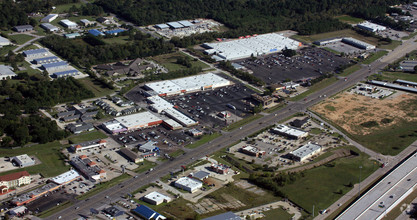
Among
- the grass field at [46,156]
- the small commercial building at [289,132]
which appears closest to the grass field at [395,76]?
the small commercial building at [289,132]

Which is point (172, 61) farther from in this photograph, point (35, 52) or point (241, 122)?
point (241, 122)

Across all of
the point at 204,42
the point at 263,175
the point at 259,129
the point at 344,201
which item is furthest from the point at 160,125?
the point at 204,42

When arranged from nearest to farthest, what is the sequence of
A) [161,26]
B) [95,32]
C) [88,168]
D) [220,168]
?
[88,168] < [220,168] < [95,32] < [161,26]

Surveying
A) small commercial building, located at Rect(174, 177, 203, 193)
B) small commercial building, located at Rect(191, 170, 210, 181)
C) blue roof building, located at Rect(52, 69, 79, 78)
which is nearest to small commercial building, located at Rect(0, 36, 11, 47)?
blue roof building, located at Rect(52, 69, 79, 78)

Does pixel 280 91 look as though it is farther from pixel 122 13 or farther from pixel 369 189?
pixel 122 13

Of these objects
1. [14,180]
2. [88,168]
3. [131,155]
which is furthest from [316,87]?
[14,180]

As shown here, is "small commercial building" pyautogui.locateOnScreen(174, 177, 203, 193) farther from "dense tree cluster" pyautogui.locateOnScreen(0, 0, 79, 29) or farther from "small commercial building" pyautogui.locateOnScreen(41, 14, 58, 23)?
"small commercial building" pyautogui.locateOnScreen(41, 14, 58, 23)

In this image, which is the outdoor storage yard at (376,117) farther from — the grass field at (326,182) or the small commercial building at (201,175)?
the small commercial building at (201,175)
